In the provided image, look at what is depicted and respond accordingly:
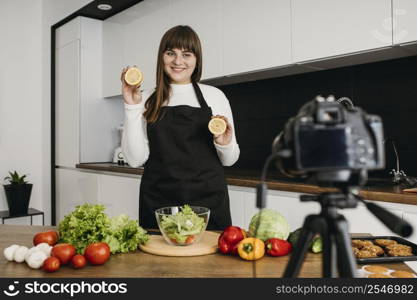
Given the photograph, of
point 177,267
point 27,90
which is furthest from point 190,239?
point 27,90

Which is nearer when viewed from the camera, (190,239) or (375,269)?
(375,269)

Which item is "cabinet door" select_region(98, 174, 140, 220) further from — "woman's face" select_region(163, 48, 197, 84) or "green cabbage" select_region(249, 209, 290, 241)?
"green cabbage" select_region(249, 209, 290, 241)

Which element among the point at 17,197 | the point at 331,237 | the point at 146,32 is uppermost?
the point at 146,32

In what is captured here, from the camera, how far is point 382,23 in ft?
6.55

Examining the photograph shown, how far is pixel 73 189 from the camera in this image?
4.09 metres

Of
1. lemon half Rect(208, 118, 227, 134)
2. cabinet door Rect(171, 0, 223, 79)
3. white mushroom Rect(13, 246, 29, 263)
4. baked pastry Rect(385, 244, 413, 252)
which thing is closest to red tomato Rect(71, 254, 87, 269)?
white mushroom Rect(13, 246, 29, 263)

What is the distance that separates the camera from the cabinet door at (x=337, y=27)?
6.59 ft

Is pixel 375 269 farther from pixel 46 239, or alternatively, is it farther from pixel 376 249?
pixel 46 239

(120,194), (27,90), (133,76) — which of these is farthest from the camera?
(27,90)

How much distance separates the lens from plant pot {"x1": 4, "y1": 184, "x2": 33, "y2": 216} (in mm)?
3953

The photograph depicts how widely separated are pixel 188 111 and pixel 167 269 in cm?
98

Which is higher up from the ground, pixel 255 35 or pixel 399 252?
pixel 255 35

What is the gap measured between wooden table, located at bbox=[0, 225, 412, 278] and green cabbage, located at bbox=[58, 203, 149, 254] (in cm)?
4

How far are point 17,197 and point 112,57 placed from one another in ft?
5.57
